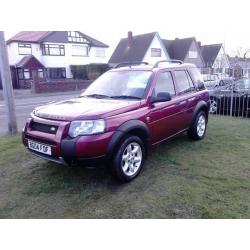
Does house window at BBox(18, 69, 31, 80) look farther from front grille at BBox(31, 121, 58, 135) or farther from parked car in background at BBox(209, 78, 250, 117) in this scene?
front grille at BBox(31, 121, 58, 135)

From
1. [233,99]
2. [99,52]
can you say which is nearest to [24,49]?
[99,52]

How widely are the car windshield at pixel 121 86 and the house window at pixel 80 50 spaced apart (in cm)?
3016

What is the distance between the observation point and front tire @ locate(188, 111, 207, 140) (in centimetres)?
587

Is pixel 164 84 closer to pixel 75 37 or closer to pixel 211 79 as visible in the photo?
pixel 211 79

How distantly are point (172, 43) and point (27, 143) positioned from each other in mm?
40414

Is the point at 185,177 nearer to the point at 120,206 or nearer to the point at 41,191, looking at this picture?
the point at 120,206

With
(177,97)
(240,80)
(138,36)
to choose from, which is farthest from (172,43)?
(177,97)

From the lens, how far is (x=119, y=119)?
3814mm

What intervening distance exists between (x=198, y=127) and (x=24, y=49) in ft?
93.1

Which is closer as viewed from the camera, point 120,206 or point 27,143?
point 120,206

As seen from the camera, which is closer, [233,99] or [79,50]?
[233,99]

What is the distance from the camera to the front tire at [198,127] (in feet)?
19.2

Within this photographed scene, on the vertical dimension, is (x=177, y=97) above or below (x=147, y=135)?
above

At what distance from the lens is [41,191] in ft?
12.8
